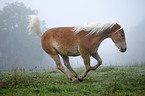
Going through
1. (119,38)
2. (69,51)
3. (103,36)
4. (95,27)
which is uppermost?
(95,27)

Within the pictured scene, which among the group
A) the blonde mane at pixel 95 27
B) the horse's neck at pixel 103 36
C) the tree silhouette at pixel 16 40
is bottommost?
the horse's neck at pixel 103 36

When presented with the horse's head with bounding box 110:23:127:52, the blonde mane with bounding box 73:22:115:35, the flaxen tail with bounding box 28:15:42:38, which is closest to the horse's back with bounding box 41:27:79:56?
the blonde mane with bounding box 73:22:115:35

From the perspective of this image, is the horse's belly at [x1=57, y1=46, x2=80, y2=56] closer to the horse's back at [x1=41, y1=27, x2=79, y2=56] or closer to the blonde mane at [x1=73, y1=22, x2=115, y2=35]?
the horse's back at [x1=41, y1=27, x2=79, y2=56]

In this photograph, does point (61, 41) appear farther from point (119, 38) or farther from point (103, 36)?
point (119, 38)

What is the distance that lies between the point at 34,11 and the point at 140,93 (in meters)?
45.8

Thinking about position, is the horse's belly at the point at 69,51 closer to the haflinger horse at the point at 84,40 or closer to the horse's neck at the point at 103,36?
the haflinger horse at the point at 84,40

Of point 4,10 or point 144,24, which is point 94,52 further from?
point 144,24

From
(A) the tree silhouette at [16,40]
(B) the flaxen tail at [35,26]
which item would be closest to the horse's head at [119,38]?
(B) the flaxen tail at [35,26]

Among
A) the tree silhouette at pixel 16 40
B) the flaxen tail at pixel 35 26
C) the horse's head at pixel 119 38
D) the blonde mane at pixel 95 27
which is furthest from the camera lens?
the tree silhouette at pixel 16 40

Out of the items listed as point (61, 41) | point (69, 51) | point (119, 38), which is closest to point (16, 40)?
point (61, 41)

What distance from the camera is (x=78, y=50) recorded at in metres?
5.77

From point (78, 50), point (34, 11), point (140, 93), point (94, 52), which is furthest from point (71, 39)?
point (34, 11)

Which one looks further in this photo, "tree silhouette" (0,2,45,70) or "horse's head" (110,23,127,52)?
"tree silhouette" (0,2,45,70)

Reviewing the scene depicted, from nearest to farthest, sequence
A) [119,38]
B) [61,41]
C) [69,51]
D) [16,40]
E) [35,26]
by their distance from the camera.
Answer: [119,38], [69,51], [61,41], [35,26], [16,40]
